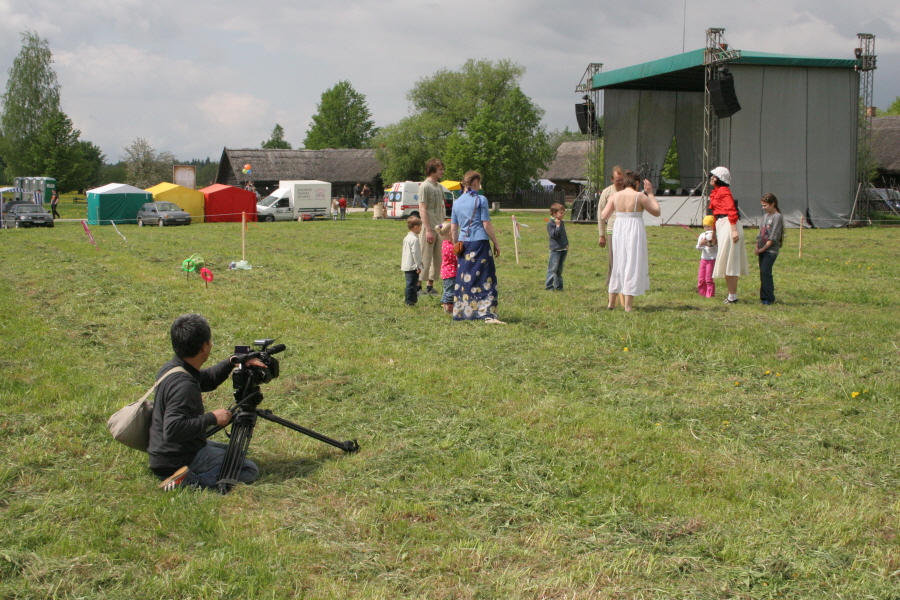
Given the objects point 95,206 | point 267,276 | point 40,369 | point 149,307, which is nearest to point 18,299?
point 149,307

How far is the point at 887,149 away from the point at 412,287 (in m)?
49.5

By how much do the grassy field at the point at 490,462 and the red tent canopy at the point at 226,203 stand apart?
3035 cm

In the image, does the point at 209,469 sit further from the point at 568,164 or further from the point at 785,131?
the point at 568,164

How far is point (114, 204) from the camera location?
38312mm

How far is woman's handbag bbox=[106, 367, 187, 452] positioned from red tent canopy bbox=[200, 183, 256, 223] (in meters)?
36.2

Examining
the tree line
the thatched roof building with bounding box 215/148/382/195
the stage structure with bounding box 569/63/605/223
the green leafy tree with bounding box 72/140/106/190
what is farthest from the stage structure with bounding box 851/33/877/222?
the green leafy tree with bounding box 72/140/106/190

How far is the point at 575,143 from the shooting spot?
75312 mm

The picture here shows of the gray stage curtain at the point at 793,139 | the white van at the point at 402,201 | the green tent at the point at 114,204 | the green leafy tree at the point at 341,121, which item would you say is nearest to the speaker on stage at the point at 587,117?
the gray stage curtain at the point at 793,139

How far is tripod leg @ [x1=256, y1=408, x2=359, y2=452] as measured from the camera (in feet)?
14.4

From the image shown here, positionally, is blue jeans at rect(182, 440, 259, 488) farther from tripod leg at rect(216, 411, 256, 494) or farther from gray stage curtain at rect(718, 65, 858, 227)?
gray stage curtain at rect(718, 65, 858, 227)

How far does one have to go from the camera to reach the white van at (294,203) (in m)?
40.6

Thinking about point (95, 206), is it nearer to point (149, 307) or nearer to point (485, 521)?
point (149, 307)

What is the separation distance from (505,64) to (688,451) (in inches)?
2446

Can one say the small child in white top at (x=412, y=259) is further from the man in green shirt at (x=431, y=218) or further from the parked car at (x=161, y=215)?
the parked car at (x=161, y=215)
